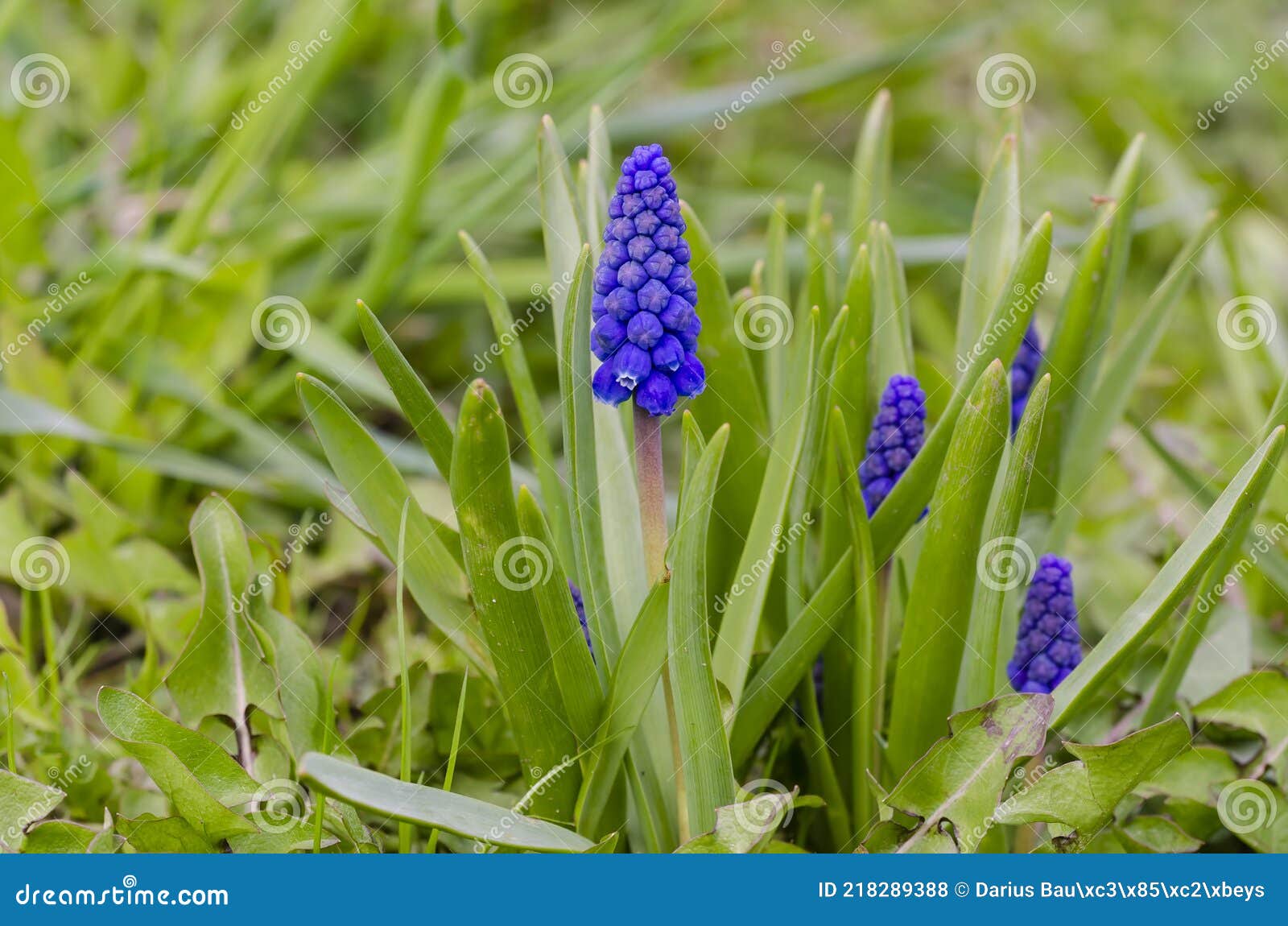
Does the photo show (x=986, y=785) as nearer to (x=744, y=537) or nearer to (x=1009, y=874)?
(x=1009, y=874)

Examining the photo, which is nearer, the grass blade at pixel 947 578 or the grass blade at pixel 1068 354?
the grass blade at pixel 947 578

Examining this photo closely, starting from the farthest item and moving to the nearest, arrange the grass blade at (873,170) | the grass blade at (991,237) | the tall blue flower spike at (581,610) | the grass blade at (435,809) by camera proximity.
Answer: the grass blade at (873,170) → the grass blade at (991,237) → the tall blue flower spike at (581,610) → the grass blade at (435,809)

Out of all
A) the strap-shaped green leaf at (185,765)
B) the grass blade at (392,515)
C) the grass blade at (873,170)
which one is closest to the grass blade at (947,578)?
the grass blade at (392,515)

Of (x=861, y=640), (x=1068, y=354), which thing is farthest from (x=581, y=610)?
(x=1068, y=354)

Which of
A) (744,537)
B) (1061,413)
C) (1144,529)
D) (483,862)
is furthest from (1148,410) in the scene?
(483,862)

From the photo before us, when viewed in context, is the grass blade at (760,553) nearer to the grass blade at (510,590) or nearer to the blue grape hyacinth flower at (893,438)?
the blue grape hyacinth flower at (893,438)
